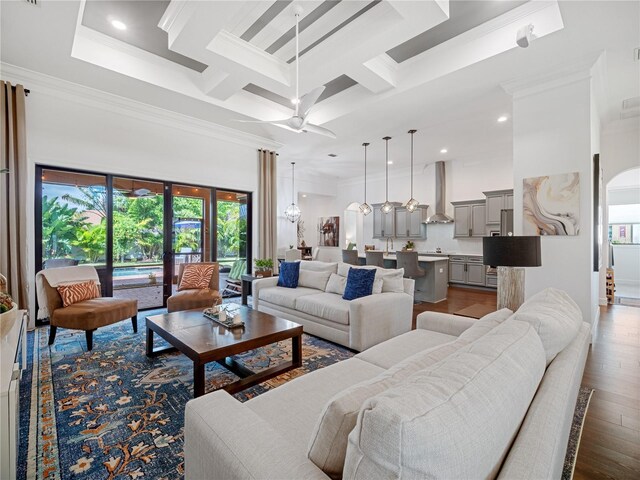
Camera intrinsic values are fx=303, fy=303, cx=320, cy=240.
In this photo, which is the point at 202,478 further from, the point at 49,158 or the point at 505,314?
the point at 49,158

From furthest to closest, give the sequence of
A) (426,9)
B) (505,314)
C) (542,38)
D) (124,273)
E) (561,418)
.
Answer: (124,273), (542,38), (426,9), (505,314), (561,418)

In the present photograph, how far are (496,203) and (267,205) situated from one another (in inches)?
203

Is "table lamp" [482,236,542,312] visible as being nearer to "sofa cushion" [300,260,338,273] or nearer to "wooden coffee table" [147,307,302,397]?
"wooden coffee table" [147,307,302,397]

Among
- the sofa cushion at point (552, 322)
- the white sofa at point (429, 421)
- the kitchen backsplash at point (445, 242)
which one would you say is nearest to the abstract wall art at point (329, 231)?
the kitchen backsplash at point (445, 242)

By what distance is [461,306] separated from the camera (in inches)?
215

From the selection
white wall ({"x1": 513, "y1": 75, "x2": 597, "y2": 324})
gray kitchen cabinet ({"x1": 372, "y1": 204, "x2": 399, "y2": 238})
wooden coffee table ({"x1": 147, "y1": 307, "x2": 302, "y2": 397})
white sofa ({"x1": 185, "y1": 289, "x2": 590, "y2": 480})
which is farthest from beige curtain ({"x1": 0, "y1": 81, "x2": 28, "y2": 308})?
gray kitchen cabinet ({"x1": 372, "y1": 204, "x2": 399, "y2": 238})

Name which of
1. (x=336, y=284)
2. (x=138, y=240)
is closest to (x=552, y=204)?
(x=336, y=284)

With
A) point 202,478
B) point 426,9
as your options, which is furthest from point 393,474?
point 426,9

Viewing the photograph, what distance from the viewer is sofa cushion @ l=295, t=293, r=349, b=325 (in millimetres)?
3303

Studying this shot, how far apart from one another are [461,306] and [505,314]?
3.90 metres

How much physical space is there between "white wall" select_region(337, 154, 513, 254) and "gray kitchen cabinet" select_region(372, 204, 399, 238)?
41 cm

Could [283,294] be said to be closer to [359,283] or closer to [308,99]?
[359,283]

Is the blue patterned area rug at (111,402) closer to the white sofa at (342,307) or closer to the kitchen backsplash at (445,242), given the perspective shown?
the white sofa at (342,307)

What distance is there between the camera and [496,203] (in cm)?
686
